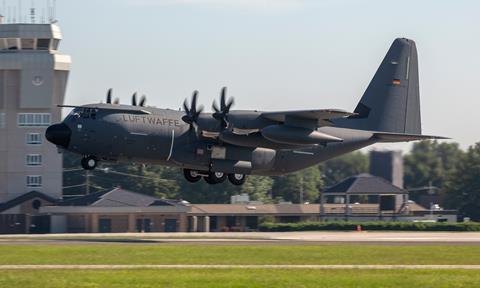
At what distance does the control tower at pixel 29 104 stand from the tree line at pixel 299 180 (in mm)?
13236

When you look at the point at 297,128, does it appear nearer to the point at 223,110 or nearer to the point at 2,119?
the point at 223,110

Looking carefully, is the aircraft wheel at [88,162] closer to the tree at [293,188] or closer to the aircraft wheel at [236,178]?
the aircraft wheel at [236,178]

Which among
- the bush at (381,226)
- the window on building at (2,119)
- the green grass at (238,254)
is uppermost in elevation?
the window on building at (2,119)

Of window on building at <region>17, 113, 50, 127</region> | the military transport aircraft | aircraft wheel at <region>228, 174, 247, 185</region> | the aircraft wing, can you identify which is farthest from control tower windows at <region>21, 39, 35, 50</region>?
the aircraft wing

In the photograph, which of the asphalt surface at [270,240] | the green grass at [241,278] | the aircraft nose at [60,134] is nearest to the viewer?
the green grass at [241,278]

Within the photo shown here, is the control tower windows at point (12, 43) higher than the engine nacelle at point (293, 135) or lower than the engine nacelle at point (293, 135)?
higher

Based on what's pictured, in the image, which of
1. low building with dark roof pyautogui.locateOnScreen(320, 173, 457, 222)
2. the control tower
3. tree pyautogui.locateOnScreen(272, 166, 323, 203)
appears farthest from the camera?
tree pyautogui.locateOnScreen(272, 166, 323, 203)

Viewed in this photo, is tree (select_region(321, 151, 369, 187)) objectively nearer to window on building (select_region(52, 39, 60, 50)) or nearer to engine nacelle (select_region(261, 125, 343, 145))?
window on building (select_region(52, 39, 60, 50))

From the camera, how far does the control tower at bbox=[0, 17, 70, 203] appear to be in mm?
119125

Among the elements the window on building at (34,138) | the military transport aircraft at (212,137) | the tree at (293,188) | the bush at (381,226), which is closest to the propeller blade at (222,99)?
the military transport aircraft at (212,137)

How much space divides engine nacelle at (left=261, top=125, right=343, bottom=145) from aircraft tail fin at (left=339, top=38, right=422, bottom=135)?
9399 mm

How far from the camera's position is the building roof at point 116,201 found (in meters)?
113

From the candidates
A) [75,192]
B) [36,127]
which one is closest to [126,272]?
[36,127]

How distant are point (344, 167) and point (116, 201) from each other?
2794 inches
